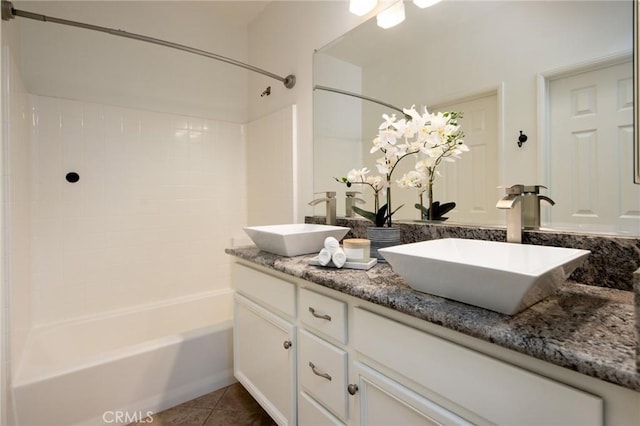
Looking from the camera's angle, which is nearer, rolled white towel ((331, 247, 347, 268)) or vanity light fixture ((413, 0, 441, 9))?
rolled white towel ((331, 247, 347, 268))

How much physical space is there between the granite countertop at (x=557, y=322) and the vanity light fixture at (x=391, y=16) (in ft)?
4.16

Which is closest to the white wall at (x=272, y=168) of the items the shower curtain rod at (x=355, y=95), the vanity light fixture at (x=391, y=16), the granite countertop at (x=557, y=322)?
the shower curtain rod at (x=355, y=95)

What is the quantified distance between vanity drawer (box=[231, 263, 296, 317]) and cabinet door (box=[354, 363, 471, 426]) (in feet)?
1.25

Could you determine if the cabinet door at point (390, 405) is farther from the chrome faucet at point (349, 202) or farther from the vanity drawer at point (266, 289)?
the chrome faucet at point (349, 202)

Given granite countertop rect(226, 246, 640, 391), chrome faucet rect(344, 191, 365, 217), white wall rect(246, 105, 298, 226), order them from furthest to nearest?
1. white wall rect(246, 105, 298, 226)
2. chrome faucet rect(344, 191, 365, 217)
3. granite countertop rect(226, 246, 640, 391)

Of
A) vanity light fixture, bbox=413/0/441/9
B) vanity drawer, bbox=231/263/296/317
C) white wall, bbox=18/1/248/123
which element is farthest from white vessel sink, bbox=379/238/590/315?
white wall, bbox=18/1/248/123

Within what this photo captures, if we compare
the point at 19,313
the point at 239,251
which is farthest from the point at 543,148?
the point at 19,313

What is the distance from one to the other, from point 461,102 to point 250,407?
1.88 metres

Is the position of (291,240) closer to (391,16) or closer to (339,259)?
(339,259)

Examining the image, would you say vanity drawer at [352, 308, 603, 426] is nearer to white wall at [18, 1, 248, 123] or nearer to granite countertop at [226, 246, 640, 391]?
granite countertop at [226, 246, 640, 391]

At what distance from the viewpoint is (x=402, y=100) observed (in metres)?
1.48

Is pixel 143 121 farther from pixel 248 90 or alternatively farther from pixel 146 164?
pixel 248 90

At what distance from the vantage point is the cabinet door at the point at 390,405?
0.68m

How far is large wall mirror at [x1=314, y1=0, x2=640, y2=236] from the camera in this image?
0.91 meters
